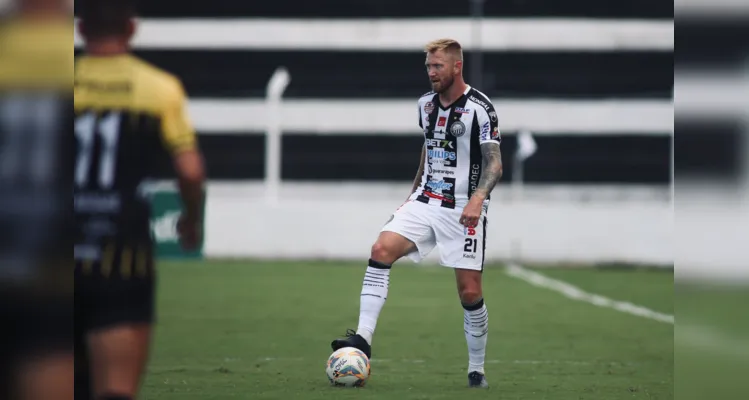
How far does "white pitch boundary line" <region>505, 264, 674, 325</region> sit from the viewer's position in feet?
50.7

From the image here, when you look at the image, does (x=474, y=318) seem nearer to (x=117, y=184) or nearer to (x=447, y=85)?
(x=447, y=85)

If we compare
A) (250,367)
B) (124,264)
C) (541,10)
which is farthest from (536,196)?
(124,264)

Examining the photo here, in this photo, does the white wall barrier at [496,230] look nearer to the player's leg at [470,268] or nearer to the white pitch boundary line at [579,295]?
the white pitch boundary line at [579,295]

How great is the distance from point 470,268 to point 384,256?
0.59m

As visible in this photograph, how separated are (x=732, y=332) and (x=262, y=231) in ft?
73.9

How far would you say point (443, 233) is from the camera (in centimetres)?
892

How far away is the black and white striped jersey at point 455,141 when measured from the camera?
8.78m

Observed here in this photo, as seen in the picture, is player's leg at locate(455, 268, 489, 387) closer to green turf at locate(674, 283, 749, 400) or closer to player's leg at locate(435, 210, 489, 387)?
player's leg at locate(435, 210, 489, 387)

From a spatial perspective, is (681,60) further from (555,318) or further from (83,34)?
(555,318)

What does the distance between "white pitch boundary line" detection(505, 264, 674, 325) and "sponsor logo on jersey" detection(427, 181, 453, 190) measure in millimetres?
5288

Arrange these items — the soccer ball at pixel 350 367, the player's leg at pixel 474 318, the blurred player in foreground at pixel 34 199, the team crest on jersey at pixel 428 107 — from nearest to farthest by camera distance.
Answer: the blurred player in foreground at pixel 34 199
the soccer ball at pixel 350 367
the player's leg at pixel 474 318
the team crest on jersey at pixel 428 107

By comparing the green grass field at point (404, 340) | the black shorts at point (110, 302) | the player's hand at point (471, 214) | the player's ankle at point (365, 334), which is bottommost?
the green grass field at point (404, 340)

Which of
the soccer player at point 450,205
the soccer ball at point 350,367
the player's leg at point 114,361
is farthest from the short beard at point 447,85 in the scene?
the player's leg at point 114,361

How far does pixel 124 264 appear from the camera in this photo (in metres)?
4.92
